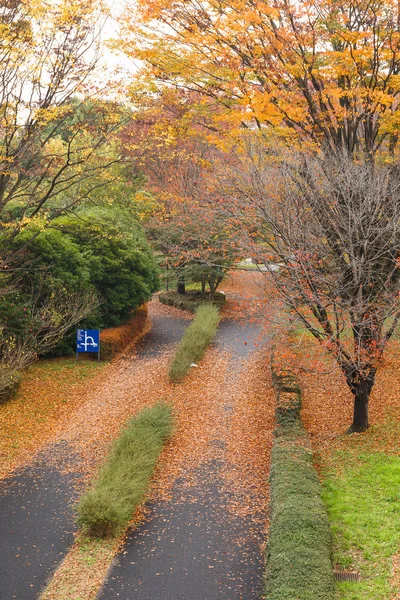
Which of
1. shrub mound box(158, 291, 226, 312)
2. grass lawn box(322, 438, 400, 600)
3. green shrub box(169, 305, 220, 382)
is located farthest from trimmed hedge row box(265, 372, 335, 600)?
shrub mound box(158, 291, 226, 312)

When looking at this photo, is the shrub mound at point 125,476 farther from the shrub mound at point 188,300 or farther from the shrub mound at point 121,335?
the shrub mound at point 188,300

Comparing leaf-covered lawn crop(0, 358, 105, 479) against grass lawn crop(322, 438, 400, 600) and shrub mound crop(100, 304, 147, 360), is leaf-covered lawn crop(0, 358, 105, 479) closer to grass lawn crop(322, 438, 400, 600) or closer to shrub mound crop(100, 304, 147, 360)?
shrub mound crop(100, 304, 147, 360)

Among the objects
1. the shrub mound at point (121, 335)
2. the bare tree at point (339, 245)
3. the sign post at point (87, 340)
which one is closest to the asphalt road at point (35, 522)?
the bare tree at point (339, 245)

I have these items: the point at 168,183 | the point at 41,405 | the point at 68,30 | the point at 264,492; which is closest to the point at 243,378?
the point at 41,405

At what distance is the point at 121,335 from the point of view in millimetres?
21453

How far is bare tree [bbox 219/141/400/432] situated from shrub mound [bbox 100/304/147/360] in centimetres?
1009

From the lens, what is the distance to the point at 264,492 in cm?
1022

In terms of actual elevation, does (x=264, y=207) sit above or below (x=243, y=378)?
above

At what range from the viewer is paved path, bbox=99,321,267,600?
289 inches

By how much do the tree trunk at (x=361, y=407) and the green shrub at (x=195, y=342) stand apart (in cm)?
661

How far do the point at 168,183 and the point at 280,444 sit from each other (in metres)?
18.4

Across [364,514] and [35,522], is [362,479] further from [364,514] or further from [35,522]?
[35,522]

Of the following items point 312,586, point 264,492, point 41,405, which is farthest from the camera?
point 41,405

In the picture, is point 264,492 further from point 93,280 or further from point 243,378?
point 93,280
